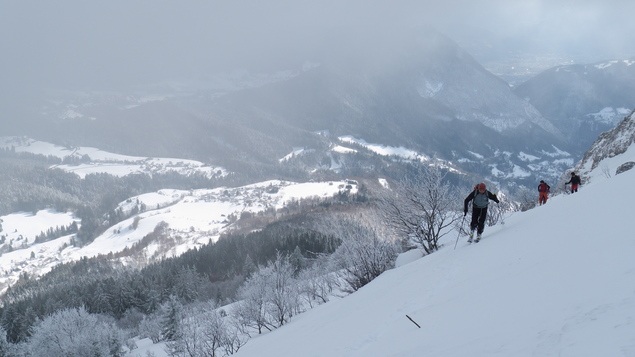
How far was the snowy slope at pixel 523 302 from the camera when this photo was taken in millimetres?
4141

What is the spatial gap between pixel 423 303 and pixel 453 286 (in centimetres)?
84

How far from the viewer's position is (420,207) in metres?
21.0

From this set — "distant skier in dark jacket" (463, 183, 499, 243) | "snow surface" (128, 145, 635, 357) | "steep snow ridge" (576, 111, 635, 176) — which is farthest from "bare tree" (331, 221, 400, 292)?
"steep snow ridge" (576, 111, 635, 176)

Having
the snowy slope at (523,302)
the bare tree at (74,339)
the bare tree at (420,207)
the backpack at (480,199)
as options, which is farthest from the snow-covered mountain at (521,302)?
the bare tree at (74,339)

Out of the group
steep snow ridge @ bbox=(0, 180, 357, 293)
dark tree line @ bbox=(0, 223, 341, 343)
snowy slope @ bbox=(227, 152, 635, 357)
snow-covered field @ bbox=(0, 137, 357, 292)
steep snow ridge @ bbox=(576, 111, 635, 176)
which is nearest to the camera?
snowy slope @ bbox=(227, 152, 635, 357)

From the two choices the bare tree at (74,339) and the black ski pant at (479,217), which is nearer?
the black ski pant at (479,217)

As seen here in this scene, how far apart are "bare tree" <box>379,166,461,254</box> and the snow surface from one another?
8.91 metres

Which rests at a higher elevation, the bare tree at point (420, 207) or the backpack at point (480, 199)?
the backpack at point (480, 199)

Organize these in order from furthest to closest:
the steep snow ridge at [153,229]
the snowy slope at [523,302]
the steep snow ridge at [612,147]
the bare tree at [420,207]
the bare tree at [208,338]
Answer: the steep snow ridge at [153,229] → the steep snow ridge at [612,147] → the bare tree at [208,338] → the bare tree at [420,207] → the snowy slope at [523,302]

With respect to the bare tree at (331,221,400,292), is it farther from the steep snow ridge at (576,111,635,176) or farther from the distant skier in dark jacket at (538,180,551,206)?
the steep snow ridge at (576,111,635,176)

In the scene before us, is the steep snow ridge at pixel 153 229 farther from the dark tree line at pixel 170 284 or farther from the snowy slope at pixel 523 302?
the snowy slope at pixel 523 302

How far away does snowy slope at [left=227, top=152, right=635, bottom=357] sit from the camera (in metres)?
4.14

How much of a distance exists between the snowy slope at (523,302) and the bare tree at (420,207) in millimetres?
9043

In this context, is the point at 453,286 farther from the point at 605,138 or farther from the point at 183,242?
the point at 183,242
